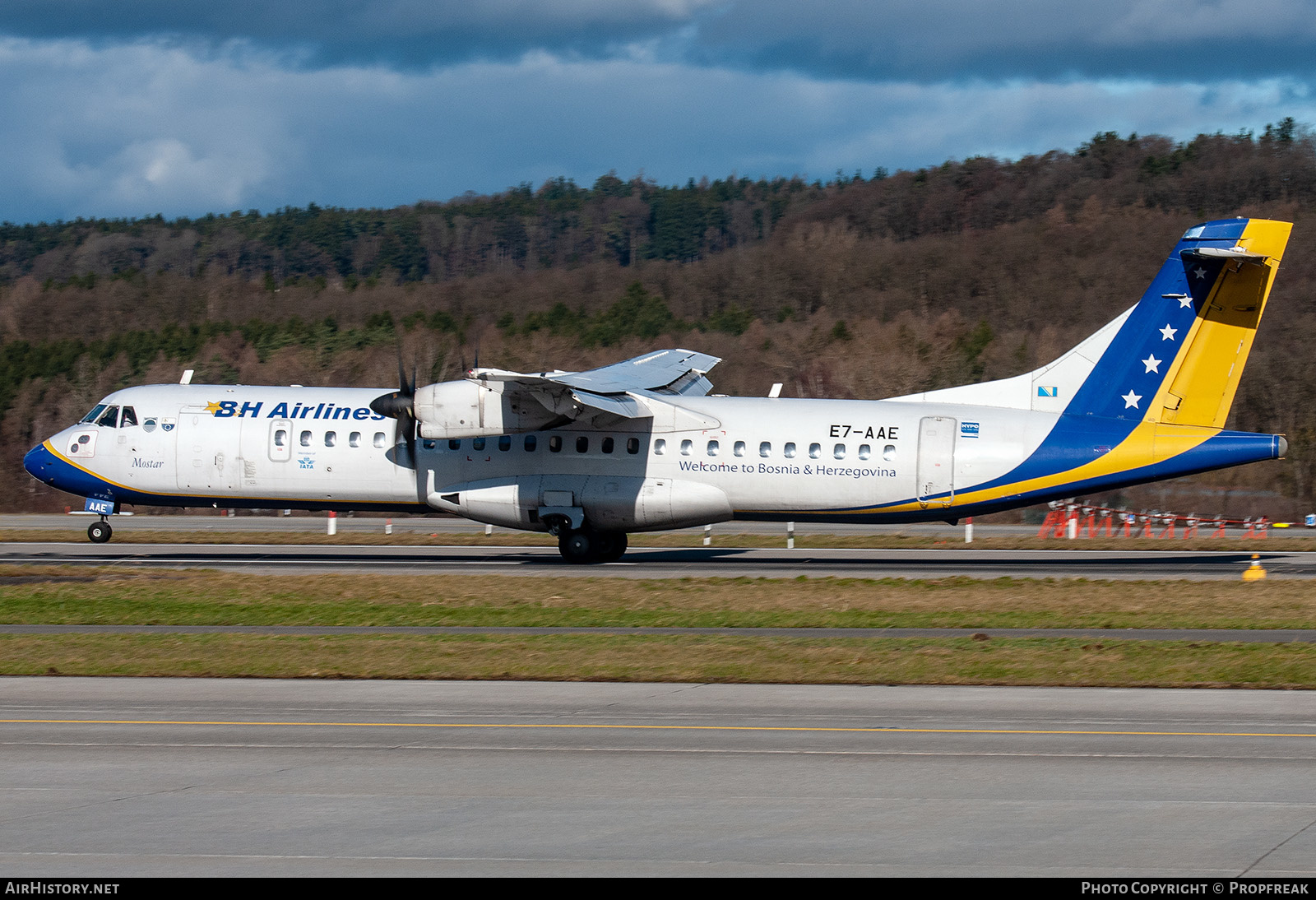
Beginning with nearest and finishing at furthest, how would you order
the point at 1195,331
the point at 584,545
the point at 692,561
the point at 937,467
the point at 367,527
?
the point at 1195,331
the point at 937,467
the point at 584,545
the point at 692,561
the point at 367,527

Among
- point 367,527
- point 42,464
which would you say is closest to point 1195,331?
point 42,464

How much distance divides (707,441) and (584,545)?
141 inches

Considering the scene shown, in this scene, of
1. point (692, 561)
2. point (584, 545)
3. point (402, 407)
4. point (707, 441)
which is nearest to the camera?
point (402, 407)

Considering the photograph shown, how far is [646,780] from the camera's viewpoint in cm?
999

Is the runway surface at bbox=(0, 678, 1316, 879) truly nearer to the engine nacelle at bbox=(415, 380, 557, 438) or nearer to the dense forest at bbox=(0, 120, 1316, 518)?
the engine nacelle at bbox=(415, 380, 557, 438)

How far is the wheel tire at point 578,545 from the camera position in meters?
27.5

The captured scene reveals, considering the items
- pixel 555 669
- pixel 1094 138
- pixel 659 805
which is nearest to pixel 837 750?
pixel 659 805

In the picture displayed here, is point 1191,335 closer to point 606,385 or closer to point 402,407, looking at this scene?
point 606,385

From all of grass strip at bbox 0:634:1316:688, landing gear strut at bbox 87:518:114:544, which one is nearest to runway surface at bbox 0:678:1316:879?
grass strip at bbox 0:634:1316:688

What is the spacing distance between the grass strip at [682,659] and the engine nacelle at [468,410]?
28.1 ft

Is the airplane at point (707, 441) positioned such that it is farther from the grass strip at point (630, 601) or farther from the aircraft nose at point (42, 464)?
the grass strip at point (630, 601)

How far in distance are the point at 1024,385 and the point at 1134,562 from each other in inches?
197

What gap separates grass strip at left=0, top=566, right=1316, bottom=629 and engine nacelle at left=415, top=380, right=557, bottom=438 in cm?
312

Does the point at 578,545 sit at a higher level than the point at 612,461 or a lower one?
lower
